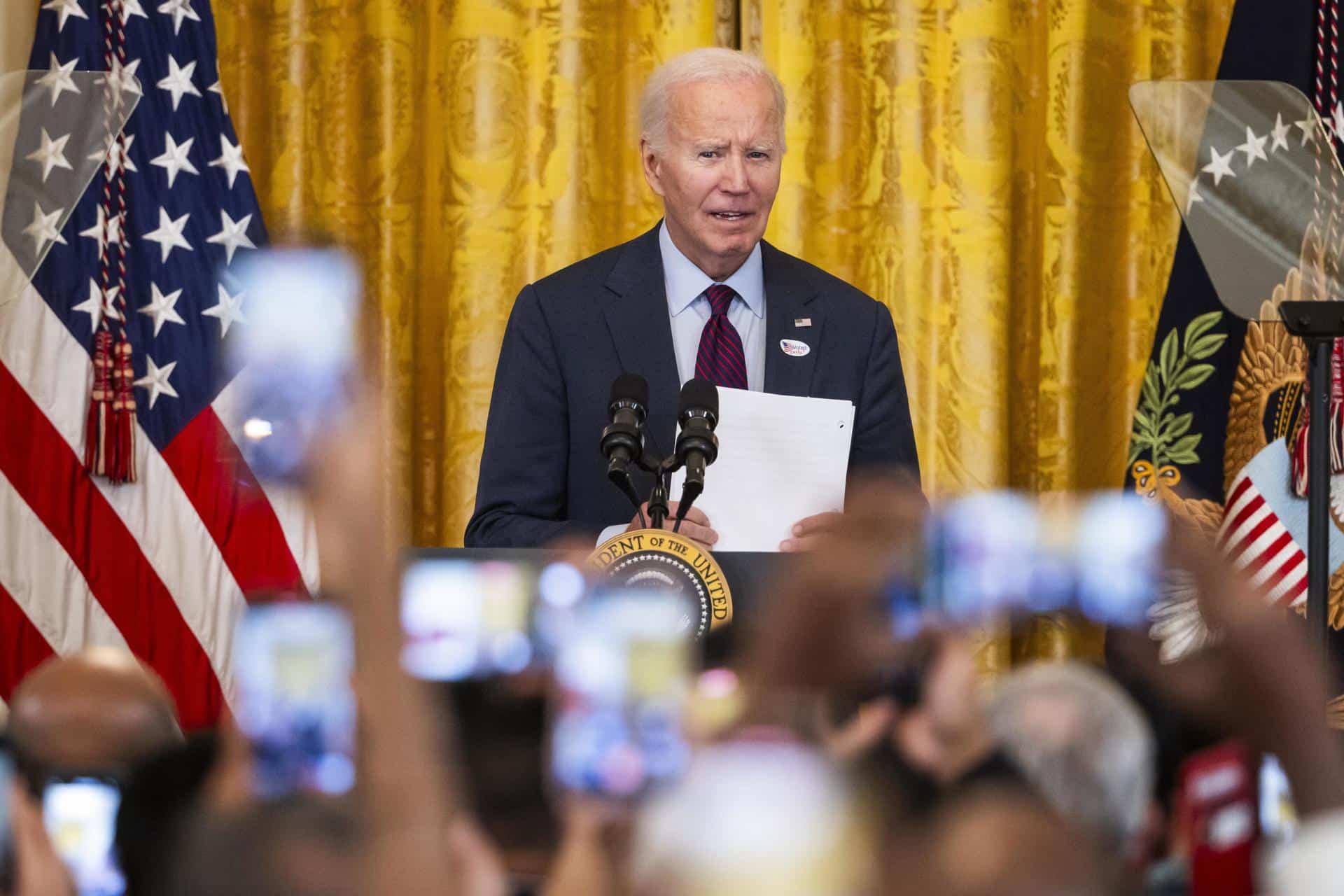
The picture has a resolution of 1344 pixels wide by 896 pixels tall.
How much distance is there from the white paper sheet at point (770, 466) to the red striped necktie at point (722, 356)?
546 millimetres

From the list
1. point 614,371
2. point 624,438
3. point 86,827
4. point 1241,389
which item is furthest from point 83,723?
point 1241,389

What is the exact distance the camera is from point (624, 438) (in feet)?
5.12

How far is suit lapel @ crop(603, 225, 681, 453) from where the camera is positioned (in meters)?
2.31

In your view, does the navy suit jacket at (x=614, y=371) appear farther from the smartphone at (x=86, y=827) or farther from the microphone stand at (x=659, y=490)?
the smartphone at (x=86, y=827)

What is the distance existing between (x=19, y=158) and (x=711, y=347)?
3.59 feet

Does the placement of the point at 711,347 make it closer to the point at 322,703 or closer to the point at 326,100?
the point at 326,100

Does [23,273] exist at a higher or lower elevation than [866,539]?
higher

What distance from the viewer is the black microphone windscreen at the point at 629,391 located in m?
1.63

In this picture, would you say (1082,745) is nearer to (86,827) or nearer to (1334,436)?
(86,827)

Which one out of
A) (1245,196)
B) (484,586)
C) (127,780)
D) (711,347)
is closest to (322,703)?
(127,780)

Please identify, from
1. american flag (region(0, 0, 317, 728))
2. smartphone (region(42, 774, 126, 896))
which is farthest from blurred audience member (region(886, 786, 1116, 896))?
american flag (region(0, 0, 317, 728))

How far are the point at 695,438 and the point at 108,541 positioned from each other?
6.42 feet

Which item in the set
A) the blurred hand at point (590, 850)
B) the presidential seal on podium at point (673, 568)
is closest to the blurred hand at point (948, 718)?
the blurred hand at point (590, 850)

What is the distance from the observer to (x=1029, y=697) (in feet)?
2.01
